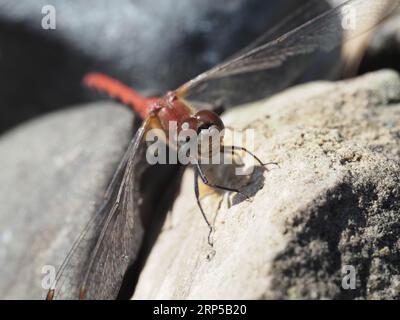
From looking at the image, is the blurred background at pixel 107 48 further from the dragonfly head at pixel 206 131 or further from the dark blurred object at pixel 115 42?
A: the dragonfly head at pixel 206 131

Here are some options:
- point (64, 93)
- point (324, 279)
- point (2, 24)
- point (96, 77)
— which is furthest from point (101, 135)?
point (324, 279)

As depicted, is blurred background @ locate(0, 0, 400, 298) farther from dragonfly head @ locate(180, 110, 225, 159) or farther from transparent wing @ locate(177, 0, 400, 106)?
dragonfly head @ locate(180, 110, 225, 159)

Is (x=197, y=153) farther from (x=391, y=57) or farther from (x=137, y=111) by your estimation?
(x=391, y=57)

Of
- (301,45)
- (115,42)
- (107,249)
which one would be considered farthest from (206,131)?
(115,42)

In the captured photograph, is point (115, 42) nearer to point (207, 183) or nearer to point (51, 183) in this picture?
point (51, 183)

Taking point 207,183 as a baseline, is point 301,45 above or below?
above
